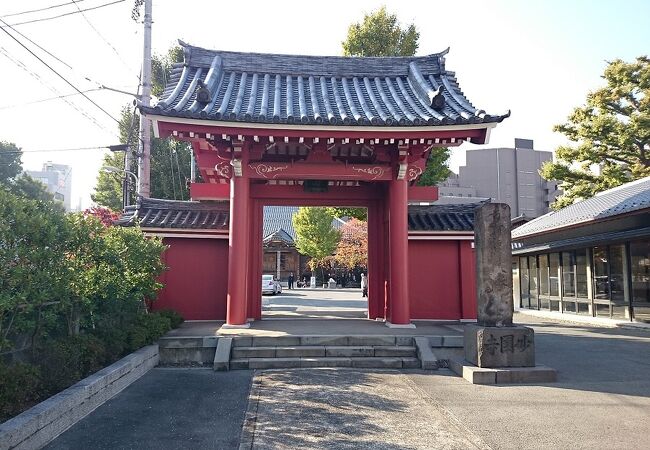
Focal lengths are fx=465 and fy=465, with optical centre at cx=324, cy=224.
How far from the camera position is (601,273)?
1720cm

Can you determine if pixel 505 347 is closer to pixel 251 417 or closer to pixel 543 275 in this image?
pixel 251 417

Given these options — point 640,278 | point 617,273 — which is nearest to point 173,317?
point 640,278

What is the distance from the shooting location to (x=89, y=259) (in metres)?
7.40

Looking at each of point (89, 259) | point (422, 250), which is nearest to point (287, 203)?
point (422, 250)

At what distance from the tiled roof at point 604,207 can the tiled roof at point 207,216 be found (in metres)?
4.77

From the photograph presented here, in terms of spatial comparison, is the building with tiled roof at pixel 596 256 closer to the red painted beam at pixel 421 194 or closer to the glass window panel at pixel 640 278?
the glass window panel at pixel 640 278

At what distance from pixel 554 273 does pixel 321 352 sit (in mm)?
15298

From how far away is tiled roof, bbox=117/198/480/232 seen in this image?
41.4 feet

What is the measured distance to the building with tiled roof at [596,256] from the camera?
49.9ft

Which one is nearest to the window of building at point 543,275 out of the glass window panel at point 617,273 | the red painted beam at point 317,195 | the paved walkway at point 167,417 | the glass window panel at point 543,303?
the glass window panel at point 543,303

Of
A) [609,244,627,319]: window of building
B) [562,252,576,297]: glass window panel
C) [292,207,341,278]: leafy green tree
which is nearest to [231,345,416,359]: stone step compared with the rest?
[609,244,627,319]: window of building

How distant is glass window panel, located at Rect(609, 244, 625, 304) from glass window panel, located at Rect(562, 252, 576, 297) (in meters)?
2.09

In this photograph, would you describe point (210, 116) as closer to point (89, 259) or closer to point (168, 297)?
point (89, 259)

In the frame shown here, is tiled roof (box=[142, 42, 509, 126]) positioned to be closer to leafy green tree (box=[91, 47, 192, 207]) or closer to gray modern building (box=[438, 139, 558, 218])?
leafy green tree (box=[91, 47, 192, 207])
